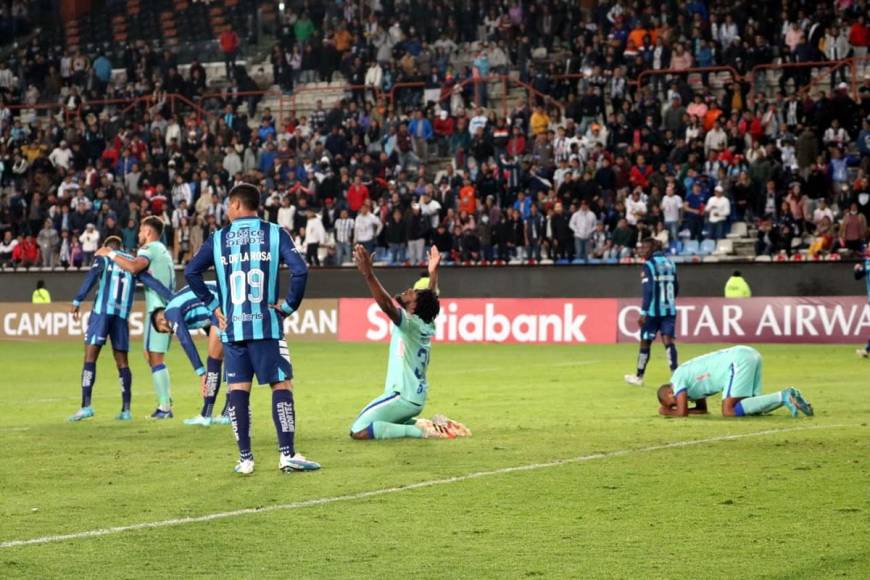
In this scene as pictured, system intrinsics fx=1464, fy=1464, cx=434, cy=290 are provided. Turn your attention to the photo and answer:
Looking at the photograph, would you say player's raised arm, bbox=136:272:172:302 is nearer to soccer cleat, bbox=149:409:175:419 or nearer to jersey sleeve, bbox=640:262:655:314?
soccer cleat, bbox=149:409:175:419

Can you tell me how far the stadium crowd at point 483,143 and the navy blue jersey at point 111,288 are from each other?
17533 mm

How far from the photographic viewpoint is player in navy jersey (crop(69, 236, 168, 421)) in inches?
634

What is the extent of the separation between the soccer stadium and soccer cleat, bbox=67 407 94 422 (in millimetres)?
58

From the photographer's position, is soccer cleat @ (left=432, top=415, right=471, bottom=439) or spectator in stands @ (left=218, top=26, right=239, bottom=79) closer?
soccer cleat @ (left=432, top=415, right=471, bottom=439)

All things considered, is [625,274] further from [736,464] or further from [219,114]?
[736,464]

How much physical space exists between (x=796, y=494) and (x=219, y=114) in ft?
117

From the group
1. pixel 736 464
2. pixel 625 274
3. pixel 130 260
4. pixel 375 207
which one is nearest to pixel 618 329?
pixel 625 274

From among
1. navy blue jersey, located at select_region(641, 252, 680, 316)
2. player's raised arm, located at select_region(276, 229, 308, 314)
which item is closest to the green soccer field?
player's raised arm, located at select_region(276, 229, 308, 314)

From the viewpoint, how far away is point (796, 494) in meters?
9.83

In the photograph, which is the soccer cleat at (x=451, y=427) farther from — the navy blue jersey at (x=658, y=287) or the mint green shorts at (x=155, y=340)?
the navy blue jersey at (x=658, y=287)

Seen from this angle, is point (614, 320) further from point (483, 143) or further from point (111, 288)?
point (111, 288)

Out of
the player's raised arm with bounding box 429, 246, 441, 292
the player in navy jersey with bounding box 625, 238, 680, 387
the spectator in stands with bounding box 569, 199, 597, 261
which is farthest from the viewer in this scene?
the spectator in stands with bounding box 569, 199, 597, 261

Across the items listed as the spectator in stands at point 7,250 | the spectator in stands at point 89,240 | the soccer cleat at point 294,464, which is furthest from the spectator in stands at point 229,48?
the soccer cleat at point 294,464

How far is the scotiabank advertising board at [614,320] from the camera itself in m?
28.7
